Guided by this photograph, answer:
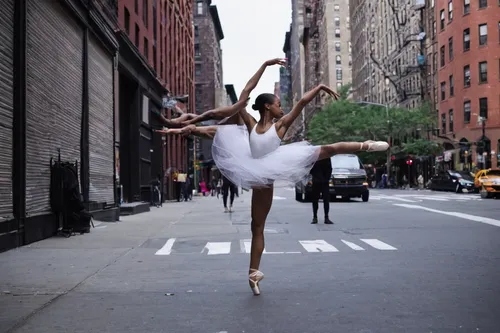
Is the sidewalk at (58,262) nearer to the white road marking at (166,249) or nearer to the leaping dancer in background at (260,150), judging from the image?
the white road marking at (166,249)

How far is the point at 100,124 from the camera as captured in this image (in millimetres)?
17875

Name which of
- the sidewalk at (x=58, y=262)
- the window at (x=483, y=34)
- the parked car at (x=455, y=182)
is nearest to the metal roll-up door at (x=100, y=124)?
the sidewalk at (x=58, y=262)

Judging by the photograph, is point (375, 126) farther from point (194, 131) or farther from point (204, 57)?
point (194, 131)

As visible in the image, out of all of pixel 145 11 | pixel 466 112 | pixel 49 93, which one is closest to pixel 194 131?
pixel 49 93

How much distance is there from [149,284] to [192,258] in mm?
2249

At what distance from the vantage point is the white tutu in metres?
6.27

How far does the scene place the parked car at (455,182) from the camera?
134 ft

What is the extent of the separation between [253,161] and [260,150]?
14 cm

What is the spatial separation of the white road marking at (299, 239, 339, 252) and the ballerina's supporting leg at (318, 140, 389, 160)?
11.8 ft

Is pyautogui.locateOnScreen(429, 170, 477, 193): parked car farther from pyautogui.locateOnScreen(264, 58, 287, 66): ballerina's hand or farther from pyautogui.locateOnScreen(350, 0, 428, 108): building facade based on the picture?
pyautogui.locateOnScreen(264, 58, 287, 66): ballerina's hand

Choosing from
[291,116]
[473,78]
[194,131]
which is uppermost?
[473,78]

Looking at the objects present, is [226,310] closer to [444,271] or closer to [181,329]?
[181,329]

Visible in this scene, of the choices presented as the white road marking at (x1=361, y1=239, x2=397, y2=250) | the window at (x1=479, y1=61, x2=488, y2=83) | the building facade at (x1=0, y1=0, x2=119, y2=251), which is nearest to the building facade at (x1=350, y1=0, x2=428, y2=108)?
the window at (x1=479, y1=61, x2=488, y2=83)

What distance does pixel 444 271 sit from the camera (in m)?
7.36
